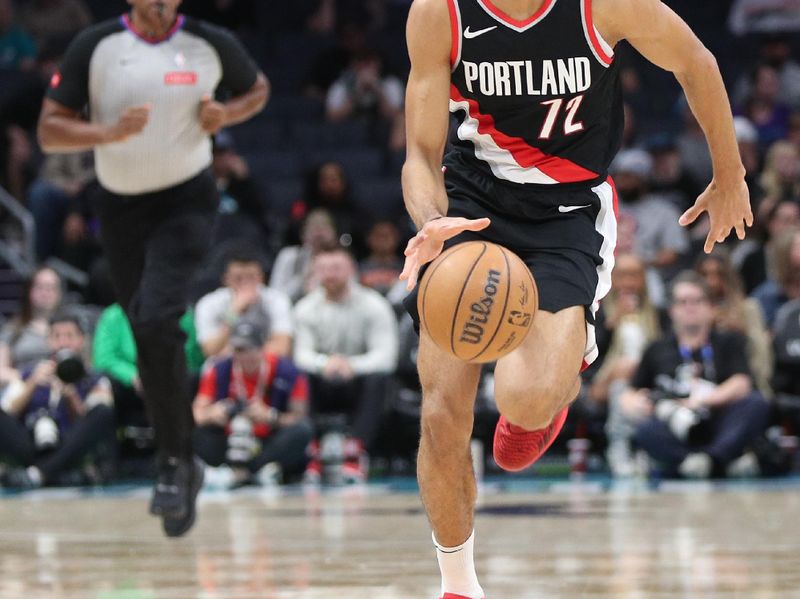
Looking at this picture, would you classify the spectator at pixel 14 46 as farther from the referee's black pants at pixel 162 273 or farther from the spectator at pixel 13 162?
the referee's black pants at pixel 162 273

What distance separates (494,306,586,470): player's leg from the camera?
4438 mm

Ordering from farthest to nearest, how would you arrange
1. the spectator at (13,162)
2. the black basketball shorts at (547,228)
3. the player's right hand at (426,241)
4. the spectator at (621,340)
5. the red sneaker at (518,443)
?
the spectator at (13,162) → the spectator at (621,340) → the red sneaker at (518,443) → the black basketball shorts at (547,228) → the player's right hand at (426,241)

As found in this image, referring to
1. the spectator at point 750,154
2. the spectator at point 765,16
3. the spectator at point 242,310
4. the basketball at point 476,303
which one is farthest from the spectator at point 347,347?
the spectator at point 765,16

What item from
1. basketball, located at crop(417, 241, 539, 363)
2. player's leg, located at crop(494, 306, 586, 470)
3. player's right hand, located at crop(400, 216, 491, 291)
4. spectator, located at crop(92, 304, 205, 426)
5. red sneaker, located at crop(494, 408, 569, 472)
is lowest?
spectator, located at crop(92, 304, 205, 426)

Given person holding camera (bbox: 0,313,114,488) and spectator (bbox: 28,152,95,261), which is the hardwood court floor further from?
spectator (bbox: 28,152,95,261)

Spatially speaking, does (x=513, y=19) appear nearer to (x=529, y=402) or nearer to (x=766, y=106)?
(x=529, y=402)

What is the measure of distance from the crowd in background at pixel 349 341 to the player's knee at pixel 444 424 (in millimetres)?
5633

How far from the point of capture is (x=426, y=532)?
7.09m

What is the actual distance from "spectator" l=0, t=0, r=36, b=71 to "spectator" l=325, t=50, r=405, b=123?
129 inches

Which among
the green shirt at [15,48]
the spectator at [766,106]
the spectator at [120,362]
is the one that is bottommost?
the spectator at [120,362]

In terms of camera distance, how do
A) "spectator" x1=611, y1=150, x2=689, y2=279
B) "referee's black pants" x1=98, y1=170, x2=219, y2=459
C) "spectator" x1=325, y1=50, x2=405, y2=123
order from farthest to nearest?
1. "spectator" x1=325, y1=50, x2=405, y2=123
2. "spectator" x1=611, y1=150, x2=689, y2=279
3. "referee's black pants" x1=98, y1=170, x2=219, y2=459

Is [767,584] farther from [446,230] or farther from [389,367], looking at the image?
[389,367]

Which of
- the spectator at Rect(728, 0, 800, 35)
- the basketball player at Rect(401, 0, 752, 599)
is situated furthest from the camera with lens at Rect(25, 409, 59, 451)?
the spectator at Rect(728, 0, 800, 35)

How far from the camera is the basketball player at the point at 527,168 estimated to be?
14.9 ft
